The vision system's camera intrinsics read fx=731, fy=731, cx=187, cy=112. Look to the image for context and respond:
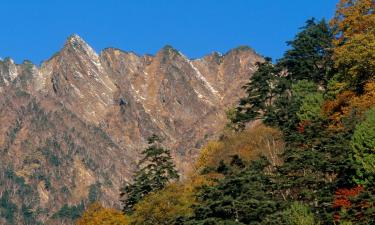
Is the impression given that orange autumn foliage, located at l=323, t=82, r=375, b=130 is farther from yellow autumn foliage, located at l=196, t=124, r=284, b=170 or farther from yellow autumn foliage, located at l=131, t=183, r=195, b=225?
yellow autumn foliage, located at l=131, t=183, r=195, b=225

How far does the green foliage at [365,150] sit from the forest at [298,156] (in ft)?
0.22

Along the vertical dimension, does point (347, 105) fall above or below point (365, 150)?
above

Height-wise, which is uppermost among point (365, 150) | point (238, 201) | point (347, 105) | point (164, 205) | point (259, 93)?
point (259, 93)

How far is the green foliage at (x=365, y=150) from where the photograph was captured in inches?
1854

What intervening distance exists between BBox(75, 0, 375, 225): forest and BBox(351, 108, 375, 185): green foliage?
66mm

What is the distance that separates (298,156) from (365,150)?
5.20m

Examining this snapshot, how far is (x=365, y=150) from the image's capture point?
48219mm

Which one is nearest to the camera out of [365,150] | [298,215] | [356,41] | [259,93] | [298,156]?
[298,215]

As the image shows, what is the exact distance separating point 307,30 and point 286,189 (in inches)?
1630

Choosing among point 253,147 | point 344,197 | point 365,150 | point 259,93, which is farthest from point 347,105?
point 259,93

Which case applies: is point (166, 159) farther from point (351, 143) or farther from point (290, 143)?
point (351, 143)

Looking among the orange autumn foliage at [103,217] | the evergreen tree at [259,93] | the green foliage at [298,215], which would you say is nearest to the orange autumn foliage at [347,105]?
the green foliage at [298,215]

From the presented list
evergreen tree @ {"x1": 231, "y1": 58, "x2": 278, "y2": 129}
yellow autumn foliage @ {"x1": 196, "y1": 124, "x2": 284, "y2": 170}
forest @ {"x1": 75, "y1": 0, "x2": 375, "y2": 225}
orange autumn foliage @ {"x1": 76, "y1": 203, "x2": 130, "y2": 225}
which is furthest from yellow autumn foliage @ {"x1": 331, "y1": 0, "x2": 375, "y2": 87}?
orange autumn foliage @ {"x1": 76, "y1": 203, "x2": 130, "y2": 225}

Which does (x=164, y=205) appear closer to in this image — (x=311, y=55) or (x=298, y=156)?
(x=298, y=156)
